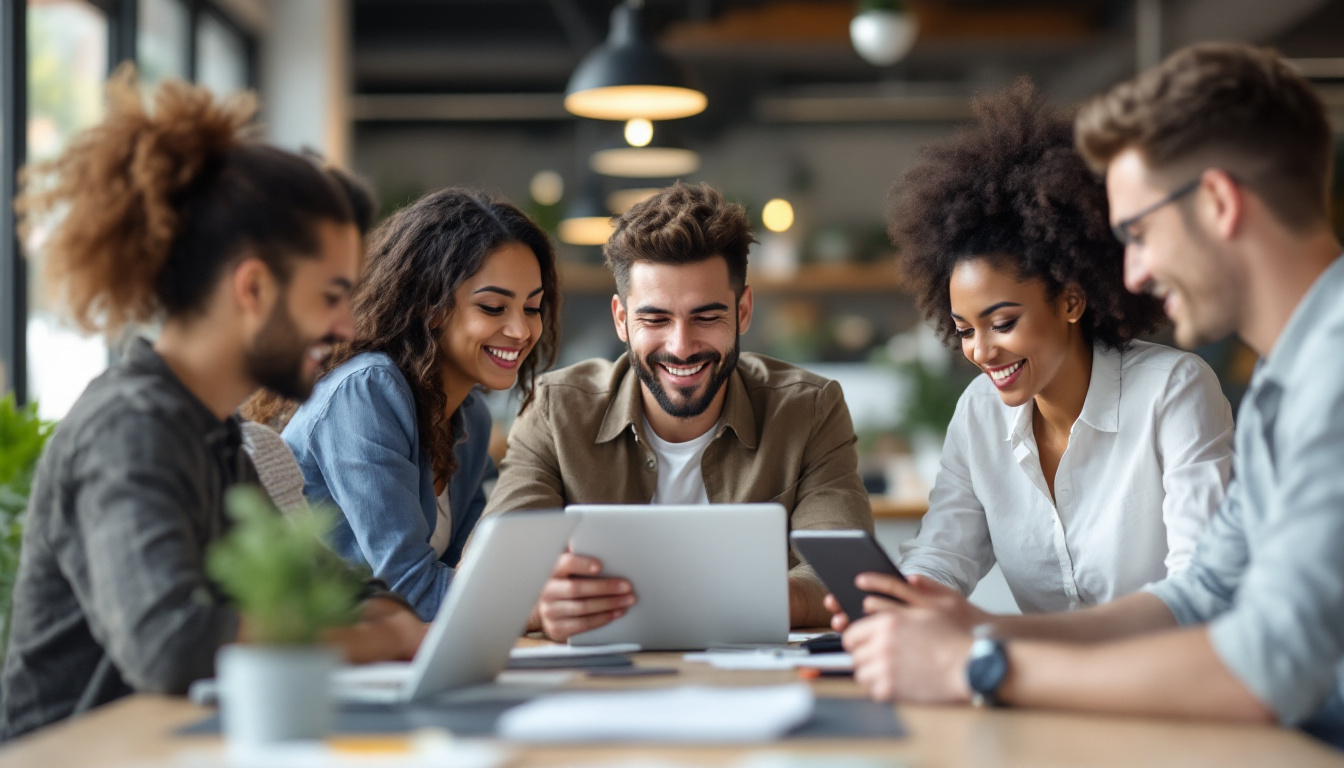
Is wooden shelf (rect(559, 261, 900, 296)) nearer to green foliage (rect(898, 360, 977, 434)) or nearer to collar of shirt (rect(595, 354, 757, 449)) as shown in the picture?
green foliage (rect(898, 360, 977, 434))

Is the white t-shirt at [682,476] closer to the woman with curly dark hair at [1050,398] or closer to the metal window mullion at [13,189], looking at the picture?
the woman with curly dark hair at [1050,398]

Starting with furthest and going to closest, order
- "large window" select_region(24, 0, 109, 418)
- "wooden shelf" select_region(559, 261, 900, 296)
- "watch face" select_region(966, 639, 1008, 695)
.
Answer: "wooden shelf" select_region(559, 261, 900, 296) → "large window" select_region(24, 0, 109, 418) → "watch face" select_region(966, 639, 1008, 695)

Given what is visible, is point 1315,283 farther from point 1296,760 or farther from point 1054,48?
point 1054,48

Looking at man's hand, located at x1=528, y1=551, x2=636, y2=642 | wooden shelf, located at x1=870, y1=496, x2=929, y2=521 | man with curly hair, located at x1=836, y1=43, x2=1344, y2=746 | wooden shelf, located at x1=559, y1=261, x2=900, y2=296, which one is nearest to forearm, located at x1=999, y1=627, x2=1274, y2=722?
man with curly hair, located at x1=836, y1=43, x2=1344, y2=746

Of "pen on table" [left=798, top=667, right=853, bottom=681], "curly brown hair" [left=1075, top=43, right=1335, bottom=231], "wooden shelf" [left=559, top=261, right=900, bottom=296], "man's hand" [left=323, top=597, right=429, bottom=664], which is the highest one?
"wooden shelf" [left=559, top=261, right=900, bottom=296]

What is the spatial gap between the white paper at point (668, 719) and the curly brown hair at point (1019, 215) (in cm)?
124

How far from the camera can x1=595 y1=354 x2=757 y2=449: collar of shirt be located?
2.52 m

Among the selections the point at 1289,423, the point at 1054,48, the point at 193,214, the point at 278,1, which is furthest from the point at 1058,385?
the point at 1054,48

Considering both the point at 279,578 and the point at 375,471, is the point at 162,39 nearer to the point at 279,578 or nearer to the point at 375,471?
the point at 375,471

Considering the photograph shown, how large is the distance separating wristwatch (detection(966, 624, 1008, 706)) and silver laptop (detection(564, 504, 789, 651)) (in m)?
0.49

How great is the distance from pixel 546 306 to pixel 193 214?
125 cm

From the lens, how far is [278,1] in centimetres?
613

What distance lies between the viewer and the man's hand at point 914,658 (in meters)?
1.35

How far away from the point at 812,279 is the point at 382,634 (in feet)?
20.1
